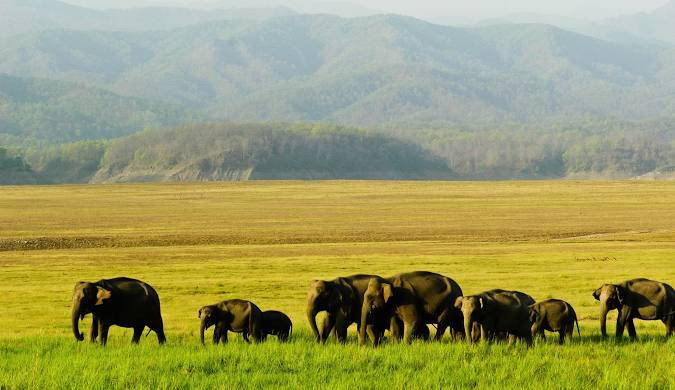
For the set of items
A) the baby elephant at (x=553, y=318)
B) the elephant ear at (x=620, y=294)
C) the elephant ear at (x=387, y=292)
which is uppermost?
the elephant ear at (x=387, y=292)

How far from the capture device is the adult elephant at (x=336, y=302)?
68.9 ft

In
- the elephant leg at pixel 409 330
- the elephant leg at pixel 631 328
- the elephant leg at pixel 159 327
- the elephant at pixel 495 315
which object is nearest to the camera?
the elephant at pixel 495 315

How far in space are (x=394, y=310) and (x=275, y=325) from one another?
273 centimetres

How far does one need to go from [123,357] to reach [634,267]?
1146 inches

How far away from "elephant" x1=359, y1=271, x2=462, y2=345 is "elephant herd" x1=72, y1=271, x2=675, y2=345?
2cm

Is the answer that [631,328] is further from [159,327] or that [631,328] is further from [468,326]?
[159,327]

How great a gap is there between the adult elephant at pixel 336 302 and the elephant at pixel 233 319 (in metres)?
1.17

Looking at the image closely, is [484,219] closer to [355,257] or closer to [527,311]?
[355,257]

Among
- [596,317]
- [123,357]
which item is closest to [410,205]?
[596,317]

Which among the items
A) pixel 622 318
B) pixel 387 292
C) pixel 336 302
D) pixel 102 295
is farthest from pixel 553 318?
pixel 102 295

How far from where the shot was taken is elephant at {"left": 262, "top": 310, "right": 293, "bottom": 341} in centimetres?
2231

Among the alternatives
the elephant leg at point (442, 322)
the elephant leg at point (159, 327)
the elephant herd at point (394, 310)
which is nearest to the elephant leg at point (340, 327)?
the elephant herd at point (394, 310)

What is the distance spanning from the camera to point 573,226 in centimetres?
7812

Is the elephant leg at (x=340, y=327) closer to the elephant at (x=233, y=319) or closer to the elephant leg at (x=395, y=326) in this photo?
the elephant leg at (x=395, y=326)
